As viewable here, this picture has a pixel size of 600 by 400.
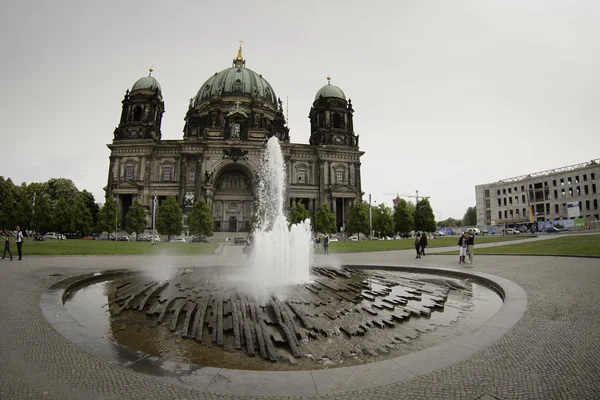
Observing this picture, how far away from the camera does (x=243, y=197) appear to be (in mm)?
67188

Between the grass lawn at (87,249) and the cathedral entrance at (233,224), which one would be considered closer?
the grass lawn at (87,249)

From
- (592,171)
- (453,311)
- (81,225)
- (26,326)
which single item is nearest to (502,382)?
(453,311)

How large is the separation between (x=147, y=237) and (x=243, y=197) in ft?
64.9

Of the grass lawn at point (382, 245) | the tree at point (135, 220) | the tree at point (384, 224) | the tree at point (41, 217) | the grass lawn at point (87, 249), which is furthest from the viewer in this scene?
the tree at point (384, 224)

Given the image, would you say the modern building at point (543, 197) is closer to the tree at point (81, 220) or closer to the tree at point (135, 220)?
the tree at point (135, 220)

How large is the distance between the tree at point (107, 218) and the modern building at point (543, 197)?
78.1 meters

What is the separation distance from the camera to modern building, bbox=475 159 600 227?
72875 millimetres

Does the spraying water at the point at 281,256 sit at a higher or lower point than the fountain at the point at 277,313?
higher

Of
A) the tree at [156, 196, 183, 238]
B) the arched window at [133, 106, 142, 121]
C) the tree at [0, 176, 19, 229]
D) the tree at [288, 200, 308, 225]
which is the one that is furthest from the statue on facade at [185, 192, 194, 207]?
the tree at [0, 176, 19, 229]

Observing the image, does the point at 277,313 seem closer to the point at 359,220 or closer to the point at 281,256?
the point at 281,256

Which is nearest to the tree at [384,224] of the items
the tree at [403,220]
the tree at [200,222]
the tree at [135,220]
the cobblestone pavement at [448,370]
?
the tree at [403,220]

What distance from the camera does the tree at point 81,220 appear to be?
5828 centimetres

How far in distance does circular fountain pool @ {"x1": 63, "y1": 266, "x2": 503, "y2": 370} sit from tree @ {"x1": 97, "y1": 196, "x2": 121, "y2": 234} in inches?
2037

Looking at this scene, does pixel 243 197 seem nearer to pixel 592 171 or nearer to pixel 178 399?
pixel 178 399
